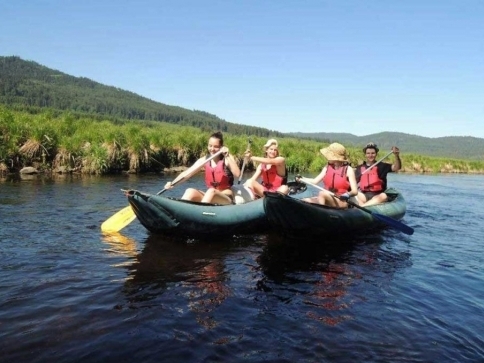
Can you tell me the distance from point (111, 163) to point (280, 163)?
40.8 feet

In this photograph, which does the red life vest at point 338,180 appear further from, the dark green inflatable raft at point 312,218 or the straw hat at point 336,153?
the dark green inflatable raft at point 312,218

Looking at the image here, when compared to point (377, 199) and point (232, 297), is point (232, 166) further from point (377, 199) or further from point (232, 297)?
point (377, 199)

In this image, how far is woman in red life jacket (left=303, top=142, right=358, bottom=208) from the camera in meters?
7.82

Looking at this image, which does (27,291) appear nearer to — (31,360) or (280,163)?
(31,360)

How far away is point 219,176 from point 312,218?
70.4 inches

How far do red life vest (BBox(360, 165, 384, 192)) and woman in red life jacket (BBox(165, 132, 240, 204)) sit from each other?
4.11m

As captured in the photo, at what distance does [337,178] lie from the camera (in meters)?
8.02

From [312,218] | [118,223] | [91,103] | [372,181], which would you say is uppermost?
[91,103]

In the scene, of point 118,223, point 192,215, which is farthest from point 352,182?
point 118,223

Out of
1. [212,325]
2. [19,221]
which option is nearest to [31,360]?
[212,325]

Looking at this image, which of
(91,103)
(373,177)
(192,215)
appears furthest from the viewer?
(91,103)

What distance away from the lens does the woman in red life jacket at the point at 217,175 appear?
24.1 feet

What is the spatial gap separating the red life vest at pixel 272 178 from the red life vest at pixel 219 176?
92 cm

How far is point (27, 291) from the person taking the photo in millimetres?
4617
